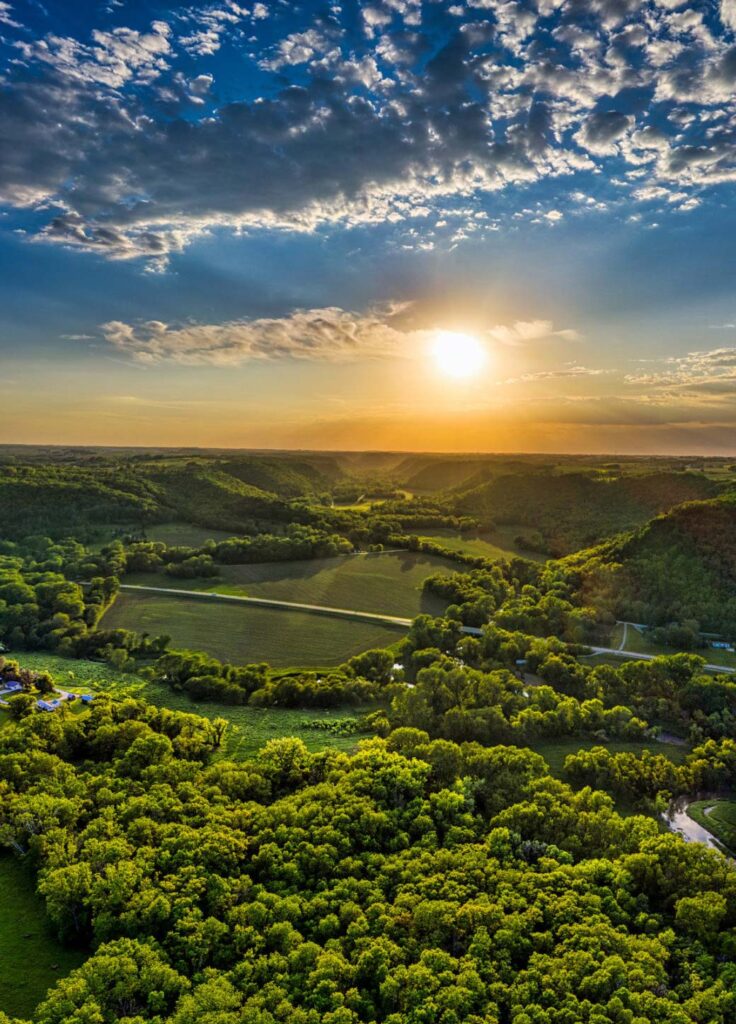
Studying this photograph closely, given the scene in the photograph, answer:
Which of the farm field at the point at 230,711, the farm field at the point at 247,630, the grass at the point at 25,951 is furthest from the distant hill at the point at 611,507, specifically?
the grass at the point at 25,951

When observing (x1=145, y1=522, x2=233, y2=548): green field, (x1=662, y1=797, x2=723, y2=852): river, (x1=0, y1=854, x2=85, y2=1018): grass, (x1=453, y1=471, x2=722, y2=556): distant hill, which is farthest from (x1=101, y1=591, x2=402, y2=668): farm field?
(x1=453, y1=471, x2=722, y2=556): distant hill

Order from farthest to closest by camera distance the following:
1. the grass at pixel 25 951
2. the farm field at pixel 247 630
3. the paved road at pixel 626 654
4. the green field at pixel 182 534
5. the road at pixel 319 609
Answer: the green field at pixel 182 534 < the road at pixel 319 609 < the farm field at pixel 247 630 < the paved road at pixel 626 654 < the grass at pixel 25 951

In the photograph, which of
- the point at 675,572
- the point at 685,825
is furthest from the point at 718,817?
the point at 675,572

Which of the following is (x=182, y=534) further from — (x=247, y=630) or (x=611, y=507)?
(x=611, y=507)

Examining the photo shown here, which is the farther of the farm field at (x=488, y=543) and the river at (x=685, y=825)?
the farm field at (x=488, y=543)

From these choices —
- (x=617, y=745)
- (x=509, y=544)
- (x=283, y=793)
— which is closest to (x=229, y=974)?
(x=283, y=793)

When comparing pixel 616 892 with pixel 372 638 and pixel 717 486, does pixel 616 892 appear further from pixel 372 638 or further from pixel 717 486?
pixel 717 486

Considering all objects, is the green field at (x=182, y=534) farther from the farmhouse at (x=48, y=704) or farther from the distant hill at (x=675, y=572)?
the distant hill at (x=675, y=572)

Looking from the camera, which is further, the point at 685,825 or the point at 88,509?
the point at 88,509
